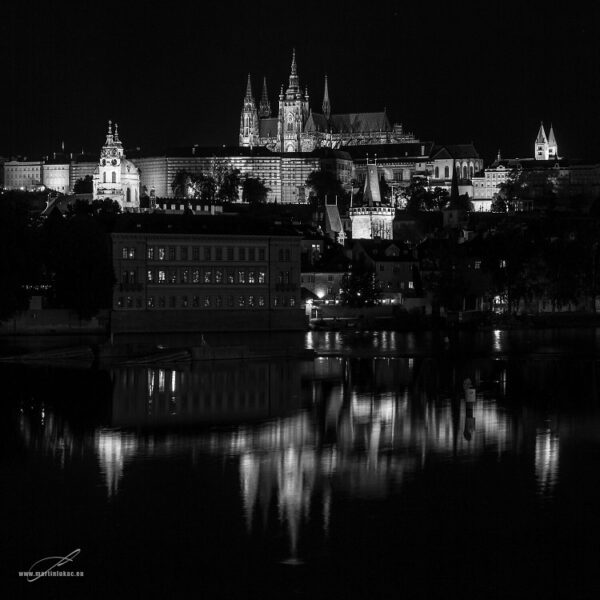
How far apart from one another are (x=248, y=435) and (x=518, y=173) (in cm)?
15775

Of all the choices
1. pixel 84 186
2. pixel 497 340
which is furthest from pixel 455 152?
pixel 497 340

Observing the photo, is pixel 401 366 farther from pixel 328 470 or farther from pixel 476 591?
pixel 476 591

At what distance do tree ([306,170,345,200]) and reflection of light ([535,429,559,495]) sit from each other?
13833 centimetres

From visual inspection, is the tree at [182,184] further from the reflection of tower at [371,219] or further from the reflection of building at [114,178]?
the reflection of tower at [371,219]

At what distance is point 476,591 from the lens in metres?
16.8

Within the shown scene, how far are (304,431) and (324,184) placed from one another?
143609mm

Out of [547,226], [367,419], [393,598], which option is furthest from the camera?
[547,226]

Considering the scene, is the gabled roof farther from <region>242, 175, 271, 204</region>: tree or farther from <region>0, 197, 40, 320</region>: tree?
<region>0, 197, 40, 320</region>: tree

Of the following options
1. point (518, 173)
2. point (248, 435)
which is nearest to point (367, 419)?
point (248, 435)

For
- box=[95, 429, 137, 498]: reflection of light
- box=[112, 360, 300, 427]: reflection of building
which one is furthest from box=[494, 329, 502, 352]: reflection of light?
box=[95, 429, 137, 498]: reflection of light

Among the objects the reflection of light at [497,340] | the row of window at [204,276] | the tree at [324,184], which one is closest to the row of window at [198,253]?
the row of window at [204,276]

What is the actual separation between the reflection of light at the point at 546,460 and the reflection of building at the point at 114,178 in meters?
126

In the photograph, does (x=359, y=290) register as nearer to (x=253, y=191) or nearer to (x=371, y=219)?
(x=371, y=219)

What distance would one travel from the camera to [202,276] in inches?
2559
